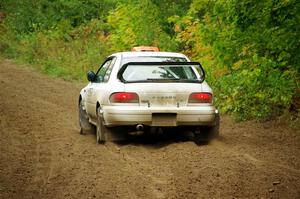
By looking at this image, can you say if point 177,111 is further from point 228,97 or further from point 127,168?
point 228,97

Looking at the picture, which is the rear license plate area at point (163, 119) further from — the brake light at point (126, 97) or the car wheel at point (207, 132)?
the car wheel at point (207, 132)

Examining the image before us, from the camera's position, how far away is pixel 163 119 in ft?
33.3

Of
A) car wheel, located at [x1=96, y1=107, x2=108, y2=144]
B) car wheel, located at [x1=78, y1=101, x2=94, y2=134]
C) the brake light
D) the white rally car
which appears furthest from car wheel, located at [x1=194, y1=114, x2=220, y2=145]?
car wheel, located at [x1=78, y1=101, x2=94, y2=134]

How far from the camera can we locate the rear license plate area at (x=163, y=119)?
10148 millimetres

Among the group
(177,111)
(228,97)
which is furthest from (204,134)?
(228,97)

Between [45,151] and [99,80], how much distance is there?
6.65 ft

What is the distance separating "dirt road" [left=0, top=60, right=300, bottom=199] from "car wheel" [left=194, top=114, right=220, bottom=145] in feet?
0.71

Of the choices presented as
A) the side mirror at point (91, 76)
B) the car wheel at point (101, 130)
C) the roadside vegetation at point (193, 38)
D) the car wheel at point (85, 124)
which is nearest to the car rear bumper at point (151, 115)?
the car wheel at point (101, 130)

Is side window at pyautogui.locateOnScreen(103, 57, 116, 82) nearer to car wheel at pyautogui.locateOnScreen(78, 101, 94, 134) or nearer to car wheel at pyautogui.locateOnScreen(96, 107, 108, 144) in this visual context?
car wheel at pyautogui.locateOnScreen(96, 107, 108, 144)

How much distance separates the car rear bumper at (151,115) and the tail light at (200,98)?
101 mm

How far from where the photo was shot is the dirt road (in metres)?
7.41

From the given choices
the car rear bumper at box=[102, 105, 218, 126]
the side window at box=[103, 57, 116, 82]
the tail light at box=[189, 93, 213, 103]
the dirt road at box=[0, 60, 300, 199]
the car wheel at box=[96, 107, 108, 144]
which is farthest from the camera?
the side window at box=[103, 57, 116, 82]

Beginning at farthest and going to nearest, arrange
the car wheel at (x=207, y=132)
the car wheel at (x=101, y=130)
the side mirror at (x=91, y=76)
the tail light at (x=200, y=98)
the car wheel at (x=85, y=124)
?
the car wheel at (x=85, y=124) → the side mirror at (x=91, y=76) → the car wheel at (x=207, y=132) → the car wheel at (x=101, y=130) → the tail light at (x=200, y=98)

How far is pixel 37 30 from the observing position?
3225 cm
